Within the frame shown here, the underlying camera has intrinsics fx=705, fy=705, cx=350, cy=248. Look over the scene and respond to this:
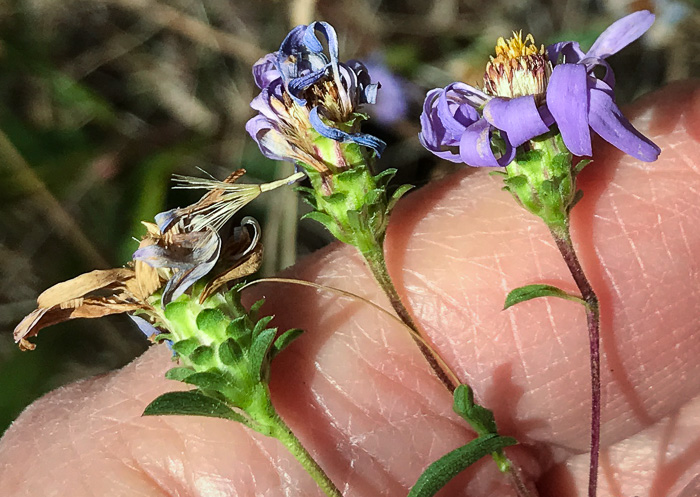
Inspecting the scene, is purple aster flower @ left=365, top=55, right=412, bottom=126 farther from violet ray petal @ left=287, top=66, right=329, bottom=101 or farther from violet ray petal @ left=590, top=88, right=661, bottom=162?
violet ray petal @ left=590, top=88, right=661, bottom=162

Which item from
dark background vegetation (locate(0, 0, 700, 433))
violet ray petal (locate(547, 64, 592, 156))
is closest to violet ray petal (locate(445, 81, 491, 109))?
violet ray petal (locate(547, 64, 592, 156))

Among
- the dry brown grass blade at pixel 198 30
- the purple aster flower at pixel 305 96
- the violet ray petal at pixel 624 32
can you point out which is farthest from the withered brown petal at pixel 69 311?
Answer: the dry brown grass blade at pixel 198 30

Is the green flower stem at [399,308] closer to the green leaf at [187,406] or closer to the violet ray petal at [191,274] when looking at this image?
the violet ray petal at [191,274]

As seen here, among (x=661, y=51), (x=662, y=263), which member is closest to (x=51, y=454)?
(x=662, y=263)

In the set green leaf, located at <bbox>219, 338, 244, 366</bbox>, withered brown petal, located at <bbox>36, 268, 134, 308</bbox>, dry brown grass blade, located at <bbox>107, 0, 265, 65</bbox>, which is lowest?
green leaf, located at <bbox>219, 338, 244, 366</bbox>

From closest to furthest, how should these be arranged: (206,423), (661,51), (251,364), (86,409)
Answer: (251,364)
(206,423)
(86,409)
(661,51)

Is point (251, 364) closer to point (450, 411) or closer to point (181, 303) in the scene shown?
point (181, 303)

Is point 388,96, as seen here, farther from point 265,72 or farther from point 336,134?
point 336,134
